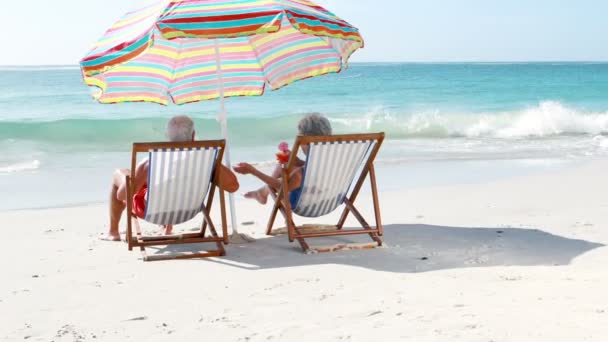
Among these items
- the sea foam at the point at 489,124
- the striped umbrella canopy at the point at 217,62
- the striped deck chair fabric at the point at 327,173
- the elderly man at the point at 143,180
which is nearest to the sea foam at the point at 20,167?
the striped umbrella canopy at the point at 217,62

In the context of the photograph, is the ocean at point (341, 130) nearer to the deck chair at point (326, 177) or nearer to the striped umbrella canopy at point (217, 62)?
the striped umbrella canopy at point (217, 62)

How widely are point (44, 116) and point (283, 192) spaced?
58.5ft

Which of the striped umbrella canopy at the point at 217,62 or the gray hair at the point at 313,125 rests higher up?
the striped umbrella canopy at the point at 217,62

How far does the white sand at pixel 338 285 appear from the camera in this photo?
3.10 m

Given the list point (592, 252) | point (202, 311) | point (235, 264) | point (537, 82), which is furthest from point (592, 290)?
point (537, 82)

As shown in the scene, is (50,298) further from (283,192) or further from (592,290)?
(592,290)

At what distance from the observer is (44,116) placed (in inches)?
835

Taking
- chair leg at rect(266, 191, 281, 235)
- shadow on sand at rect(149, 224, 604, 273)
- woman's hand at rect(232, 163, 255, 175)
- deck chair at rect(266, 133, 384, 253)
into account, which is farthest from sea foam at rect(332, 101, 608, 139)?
woman's hand at rect(232, 163, 255, 175)

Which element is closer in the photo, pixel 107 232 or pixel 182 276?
pixel 182 276

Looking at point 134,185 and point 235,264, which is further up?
point 134,185

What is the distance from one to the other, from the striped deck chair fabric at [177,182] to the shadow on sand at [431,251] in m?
0.30

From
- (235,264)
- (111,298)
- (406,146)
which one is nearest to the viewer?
(111,298)

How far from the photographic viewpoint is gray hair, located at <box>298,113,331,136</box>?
485 centimetres

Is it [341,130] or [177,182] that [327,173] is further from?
[341,130]
